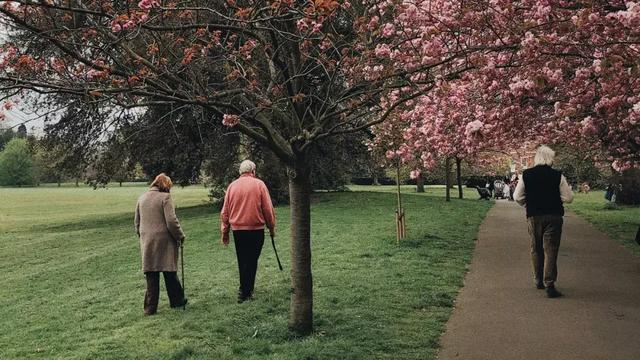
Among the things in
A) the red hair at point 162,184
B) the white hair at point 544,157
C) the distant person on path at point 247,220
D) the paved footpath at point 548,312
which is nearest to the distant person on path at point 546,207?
the white hair at point 544,157

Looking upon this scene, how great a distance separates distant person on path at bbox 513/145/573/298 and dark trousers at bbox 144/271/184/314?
509 cm

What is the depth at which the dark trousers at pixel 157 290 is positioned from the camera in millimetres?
7848

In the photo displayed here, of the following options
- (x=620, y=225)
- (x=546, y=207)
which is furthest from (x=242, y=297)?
(x=620, y=225)

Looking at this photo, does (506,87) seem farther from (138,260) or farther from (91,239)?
(91,239)

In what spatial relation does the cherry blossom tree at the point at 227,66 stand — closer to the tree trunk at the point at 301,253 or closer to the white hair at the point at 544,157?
the tree trunk at the point at 301,253

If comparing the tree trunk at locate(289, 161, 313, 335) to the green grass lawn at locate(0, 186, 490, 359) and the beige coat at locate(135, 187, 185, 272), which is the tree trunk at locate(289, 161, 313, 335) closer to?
the green grass lawn at locate(0, 186, 490, 359)

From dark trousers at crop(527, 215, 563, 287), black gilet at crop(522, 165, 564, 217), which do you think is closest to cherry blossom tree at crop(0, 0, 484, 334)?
black gilet at crop(522, 165, 564, 217)

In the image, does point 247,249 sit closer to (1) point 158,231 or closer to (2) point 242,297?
(2) point 242,297

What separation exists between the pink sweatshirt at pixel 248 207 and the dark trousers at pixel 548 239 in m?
3.76

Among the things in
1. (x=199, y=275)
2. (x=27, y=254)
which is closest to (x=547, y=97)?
(x=199, y=275)

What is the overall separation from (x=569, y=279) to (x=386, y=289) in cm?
313

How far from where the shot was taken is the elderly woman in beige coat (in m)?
7.73

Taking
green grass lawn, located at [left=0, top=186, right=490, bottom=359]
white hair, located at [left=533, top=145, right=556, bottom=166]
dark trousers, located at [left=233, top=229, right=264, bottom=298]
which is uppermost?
white hair, located at [left=533, top=145, right=556, bottom=166]

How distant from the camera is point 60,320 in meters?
8.28
